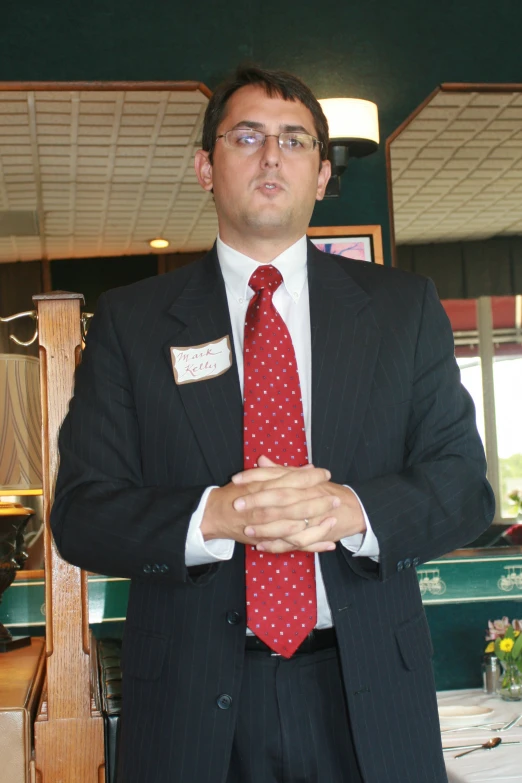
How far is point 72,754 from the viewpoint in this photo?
184cm

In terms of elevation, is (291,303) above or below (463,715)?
above

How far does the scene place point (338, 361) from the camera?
1367 mm

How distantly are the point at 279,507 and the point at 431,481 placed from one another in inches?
9.0

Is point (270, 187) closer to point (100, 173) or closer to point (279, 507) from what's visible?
point (279, 507)

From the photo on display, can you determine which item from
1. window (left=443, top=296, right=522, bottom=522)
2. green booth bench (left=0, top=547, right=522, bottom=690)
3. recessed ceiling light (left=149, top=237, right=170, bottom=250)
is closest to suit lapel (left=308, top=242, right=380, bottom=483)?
green booth bench (left=0, top=547, right=522, bottom=690)

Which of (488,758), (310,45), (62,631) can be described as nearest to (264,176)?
(62,631)

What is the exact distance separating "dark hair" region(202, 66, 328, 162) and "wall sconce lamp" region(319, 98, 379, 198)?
4.50ft

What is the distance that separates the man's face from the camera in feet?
4.72

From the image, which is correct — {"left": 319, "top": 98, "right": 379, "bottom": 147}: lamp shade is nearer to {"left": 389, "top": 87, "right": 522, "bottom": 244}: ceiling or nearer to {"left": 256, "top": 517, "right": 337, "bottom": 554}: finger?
{"left": 389, "top": 87, "right": 522, "bottom": 244}: ceiling

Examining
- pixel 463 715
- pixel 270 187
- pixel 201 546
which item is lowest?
pixel 463 715

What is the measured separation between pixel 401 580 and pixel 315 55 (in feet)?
7.46

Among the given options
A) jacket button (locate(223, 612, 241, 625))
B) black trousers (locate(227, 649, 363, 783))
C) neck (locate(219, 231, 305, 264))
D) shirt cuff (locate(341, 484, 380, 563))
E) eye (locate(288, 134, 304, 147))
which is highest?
eye (locate(288, 134, 304, 147))

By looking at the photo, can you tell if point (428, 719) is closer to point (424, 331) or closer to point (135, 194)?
point (424, 331)

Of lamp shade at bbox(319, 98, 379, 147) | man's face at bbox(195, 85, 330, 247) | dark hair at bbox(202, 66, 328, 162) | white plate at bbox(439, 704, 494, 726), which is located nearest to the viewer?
man's face at bbox(195, 85, 330, 247)
